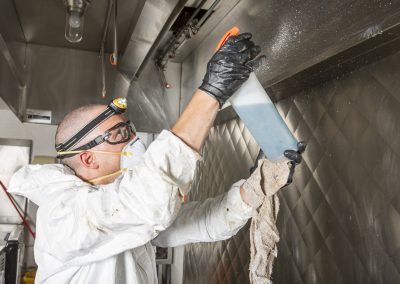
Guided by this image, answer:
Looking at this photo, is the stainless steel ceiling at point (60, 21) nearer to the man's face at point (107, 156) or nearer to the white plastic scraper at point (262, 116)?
the man's face at point (107, 156)

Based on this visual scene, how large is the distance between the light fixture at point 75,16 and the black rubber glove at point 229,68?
38.8 inches

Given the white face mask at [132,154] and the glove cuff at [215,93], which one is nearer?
the glove cuff at [215,93]

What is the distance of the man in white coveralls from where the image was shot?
35.8 inches

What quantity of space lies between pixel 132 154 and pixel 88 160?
0.48 ft

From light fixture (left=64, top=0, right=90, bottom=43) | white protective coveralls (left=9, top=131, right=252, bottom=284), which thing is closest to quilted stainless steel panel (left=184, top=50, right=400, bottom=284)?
white protective coveralls (left=9, top=131, right=252, bottom=284)

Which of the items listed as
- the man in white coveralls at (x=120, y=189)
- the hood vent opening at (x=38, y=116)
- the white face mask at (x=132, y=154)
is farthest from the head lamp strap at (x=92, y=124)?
the hood vent opening at (x=38, y=116)

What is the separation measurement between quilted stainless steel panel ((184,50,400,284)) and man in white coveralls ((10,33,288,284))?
0.32 m

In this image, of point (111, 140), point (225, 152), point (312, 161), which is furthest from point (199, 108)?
point (225, 152)

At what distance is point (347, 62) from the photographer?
48.7 inches

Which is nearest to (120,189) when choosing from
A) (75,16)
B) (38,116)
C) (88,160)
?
(88,160)

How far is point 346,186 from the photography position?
1.30m

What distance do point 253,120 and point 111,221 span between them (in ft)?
1.48

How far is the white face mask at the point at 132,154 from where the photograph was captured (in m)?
1.32

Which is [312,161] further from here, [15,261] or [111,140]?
[15,261]
